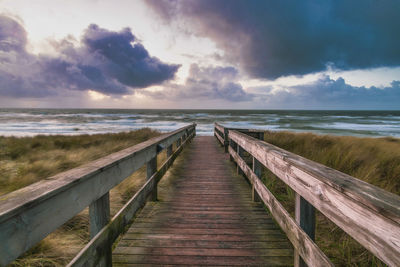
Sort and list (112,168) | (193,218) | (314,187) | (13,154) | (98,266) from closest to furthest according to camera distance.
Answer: (314,187) < (98,266) < (112,168) < (193,218) < (13,154)

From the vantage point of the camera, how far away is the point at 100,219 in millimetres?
1665

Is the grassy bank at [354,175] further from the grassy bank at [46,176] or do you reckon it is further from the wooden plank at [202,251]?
the grassy bank at [46,176]

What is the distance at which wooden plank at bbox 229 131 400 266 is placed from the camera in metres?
0.88

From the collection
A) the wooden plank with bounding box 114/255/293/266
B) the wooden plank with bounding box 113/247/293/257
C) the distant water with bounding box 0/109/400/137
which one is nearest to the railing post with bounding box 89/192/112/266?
the wooden plank with bounding box 114/255/293/266

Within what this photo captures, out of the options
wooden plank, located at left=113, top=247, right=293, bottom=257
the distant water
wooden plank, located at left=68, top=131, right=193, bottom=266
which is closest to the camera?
wooden plank, located at left=68, top=131, right=193, bottom=266

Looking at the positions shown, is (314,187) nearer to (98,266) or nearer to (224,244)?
(224,244)

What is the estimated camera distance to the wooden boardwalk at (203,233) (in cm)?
216

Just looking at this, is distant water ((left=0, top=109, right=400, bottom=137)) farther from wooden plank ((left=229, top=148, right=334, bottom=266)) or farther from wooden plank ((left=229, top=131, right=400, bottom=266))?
wooden plank ((left=229, top=131, right=400, bottom=266))

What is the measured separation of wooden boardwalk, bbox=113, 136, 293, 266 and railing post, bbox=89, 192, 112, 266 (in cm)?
47

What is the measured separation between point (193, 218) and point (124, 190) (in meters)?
2.25

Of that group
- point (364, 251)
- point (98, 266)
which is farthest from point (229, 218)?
point (98, 266)

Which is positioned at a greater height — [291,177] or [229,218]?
[291,177]

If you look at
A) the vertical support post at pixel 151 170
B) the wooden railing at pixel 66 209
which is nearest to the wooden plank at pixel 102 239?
the wooden railing at pixel 66 209

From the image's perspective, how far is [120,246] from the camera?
7.66 feet
